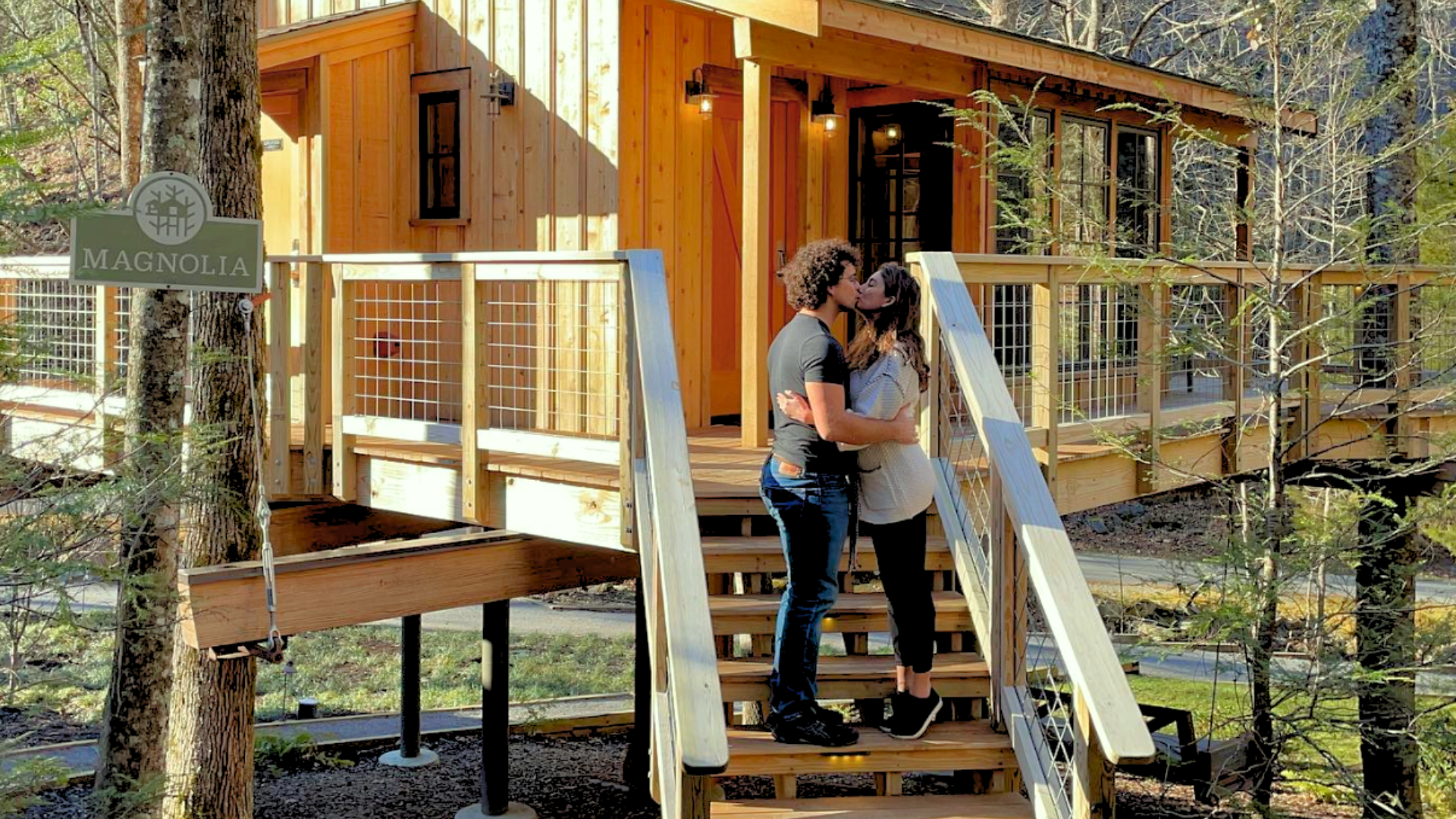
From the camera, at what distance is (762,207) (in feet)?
27.3

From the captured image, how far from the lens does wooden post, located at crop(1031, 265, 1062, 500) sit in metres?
7.42

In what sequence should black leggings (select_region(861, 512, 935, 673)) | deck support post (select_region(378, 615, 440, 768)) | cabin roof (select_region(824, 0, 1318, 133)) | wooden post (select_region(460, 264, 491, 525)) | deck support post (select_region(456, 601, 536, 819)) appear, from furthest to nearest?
1. deck support post (select_region(378, 615, 440, 768))
2. deck support post (select_region(456, 601, 536, 819))
3. cabin roof (select_region(824, 0, 1318, 133))
4. wooden post (select_region(460, 264, 491, 525))
5. black leggings (select_region(861, 512, 935, 673))

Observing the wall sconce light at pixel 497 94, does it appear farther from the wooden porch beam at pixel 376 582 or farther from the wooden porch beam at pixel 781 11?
the wooden porch beam at pixel 376 582

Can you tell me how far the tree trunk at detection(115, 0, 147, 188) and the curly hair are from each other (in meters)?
6.19

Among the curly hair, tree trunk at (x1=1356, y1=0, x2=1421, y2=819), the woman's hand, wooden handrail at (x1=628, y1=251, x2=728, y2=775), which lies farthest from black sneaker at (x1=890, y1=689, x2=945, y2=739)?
tree trunk at (x1=1356, y1=0, x2=1421, y2=819)

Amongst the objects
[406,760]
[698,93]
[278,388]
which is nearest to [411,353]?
[278,388]

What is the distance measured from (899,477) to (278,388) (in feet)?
14.5

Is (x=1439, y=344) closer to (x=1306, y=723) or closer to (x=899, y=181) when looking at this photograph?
(x=1306, y=723)

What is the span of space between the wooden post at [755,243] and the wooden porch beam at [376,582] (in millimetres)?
1136

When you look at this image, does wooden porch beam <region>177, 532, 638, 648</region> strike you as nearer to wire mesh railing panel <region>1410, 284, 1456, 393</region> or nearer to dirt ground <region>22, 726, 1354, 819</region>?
dirt ground <region>22, 726, 1354, 819</region>

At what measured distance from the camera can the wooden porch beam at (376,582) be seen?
6.54 m

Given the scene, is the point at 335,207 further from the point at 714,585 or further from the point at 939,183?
the point at 714,585

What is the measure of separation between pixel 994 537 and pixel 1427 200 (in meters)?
9.99

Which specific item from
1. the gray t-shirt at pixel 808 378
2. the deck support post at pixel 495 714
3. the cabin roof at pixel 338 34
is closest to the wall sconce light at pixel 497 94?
the cabin roof at pixel 338 34
